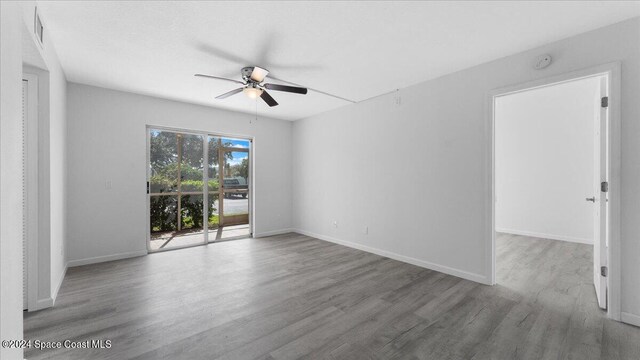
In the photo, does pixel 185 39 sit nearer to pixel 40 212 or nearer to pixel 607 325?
pixel 40 212

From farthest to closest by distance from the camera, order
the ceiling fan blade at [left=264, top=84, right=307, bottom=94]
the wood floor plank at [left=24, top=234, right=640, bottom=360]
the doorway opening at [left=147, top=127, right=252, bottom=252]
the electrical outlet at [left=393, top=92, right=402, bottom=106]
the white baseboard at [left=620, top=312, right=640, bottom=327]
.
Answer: the doorway opening at [left=147, top=127, right=252, bottom=252], the electrical outlet at [left=393, top=92, right=402, bottom=106], the ceiling fan blade at [left=264, top=84, right=307, bottom=94], the white baseboard at [left=620, top=312, right=640, bottom=327], the wood floor plank at [left=24, top=234, right=640, bottom=360]

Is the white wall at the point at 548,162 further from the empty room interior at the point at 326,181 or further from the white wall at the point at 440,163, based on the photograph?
the white wall at the point at 440,163

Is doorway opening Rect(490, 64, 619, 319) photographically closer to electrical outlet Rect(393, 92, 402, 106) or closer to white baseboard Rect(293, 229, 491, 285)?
white baseboard Rect(293, 229, 491, 285)

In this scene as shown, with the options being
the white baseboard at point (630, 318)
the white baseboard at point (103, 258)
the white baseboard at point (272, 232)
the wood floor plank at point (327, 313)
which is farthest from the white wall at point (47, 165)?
the white baseboard at point (630, 318)

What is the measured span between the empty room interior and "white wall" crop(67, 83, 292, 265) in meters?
0.03

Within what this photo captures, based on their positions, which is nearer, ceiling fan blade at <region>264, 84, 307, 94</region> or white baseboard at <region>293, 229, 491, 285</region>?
ceiling fan blade at <region>264, 84, 307, 94</region>

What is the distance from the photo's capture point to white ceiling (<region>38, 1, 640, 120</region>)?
2.10 metres

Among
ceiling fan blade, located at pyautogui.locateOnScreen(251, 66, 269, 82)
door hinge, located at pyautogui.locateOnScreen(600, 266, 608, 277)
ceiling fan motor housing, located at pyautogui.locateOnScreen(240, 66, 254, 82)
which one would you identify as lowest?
door hinge, located at pyautogui.locateOnScreen(600, 266, 608, 277)

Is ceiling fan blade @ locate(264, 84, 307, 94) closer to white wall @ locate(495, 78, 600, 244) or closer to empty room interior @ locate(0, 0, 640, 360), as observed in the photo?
empty room interior @ locate(0, 0, 640, 360)

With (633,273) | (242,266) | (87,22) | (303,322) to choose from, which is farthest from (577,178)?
(87,22)

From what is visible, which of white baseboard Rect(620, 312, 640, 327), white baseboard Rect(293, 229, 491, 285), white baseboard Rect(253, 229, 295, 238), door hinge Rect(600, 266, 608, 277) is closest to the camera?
white baseboard Rect(620, 312, 640, 327)

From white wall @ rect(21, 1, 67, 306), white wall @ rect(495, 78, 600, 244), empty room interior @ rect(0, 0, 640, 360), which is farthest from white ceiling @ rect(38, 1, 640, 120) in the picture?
white wall @ rect(495, 78, 600, 244)

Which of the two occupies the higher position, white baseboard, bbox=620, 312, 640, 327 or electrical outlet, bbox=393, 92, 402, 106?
electrical outlet, bbox=393, 92, 402, 106

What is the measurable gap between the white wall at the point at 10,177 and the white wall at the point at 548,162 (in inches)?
263
